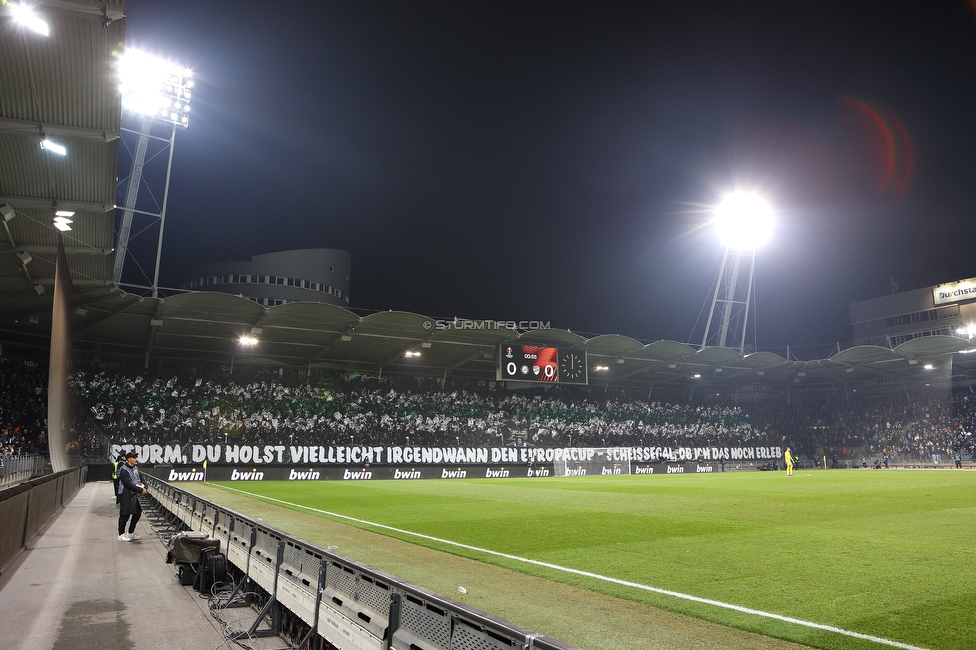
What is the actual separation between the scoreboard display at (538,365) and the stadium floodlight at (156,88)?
20.9 meters

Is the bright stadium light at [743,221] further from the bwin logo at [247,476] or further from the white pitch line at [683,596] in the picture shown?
the white pitch line at [683,596]

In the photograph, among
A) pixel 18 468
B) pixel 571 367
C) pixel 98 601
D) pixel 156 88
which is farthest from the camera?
pixel 571 367

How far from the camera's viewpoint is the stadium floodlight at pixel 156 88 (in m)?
29.5

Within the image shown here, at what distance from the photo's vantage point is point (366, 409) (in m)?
37.7

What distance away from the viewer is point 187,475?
29.7 m

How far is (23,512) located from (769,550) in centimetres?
1177

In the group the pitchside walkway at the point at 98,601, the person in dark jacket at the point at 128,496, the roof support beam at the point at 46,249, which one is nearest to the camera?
the pitchside walkway at the point at 98,601

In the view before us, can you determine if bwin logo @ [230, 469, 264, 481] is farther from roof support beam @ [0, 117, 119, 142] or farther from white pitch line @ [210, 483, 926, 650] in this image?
white pitch line @ [210, 483, 926, 650]

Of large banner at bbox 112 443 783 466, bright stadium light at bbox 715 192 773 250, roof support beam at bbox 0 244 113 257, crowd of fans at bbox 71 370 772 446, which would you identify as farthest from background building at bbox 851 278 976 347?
roof support beam at bbox 0 244 113 257

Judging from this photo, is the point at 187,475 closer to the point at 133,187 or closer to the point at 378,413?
the point at 378,413

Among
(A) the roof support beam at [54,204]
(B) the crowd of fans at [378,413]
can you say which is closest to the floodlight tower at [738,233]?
(B) the crowd of fans at [378,413]

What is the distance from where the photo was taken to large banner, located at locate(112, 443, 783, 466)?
30.1m

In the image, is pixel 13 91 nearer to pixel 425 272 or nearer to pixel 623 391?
pixel 425 272

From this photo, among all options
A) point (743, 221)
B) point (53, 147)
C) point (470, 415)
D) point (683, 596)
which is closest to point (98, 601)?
point (683, 596)
